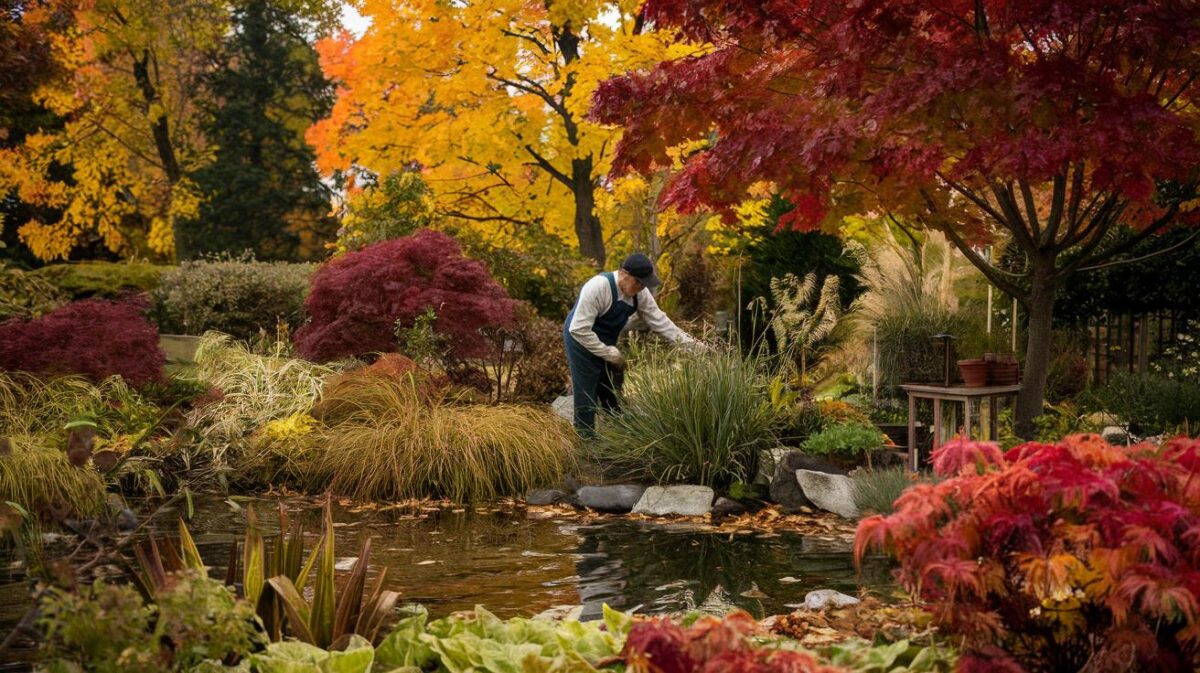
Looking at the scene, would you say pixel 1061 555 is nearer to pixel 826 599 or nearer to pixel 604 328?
pixel 826 599

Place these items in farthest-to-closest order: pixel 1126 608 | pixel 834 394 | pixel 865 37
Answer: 1. pixel 834 394
2. pixel 865 37
3. pixel 1126 608

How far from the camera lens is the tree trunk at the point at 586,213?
14219mm

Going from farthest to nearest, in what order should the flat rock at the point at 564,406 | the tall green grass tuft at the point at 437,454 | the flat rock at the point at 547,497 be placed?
the flat rock at the point at 564,406, the tall green grass tuft at the point at 437,454, the flat rock at the point at 547,497

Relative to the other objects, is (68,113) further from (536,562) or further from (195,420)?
(536,562)

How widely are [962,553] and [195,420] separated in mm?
7153

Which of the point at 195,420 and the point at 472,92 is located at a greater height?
the point at 472,92

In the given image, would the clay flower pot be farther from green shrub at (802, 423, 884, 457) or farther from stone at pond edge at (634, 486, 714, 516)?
stone at pond edge at (634, 486, 714, 516)

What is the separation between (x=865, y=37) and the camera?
573 cm

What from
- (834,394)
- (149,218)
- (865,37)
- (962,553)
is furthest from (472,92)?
(149,218)

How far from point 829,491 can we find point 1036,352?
60.9 inches

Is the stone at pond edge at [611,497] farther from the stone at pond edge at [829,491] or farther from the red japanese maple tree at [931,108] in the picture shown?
the red japanese maple tree at [931,108]

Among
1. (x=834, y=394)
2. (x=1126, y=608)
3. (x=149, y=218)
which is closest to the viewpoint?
(x=1126, y=608)

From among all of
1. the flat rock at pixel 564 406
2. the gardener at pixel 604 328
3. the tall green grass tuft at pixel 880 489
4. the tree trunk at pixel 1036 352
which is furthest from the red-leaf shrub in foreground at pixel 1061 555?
the flat rock at pixel 564 406

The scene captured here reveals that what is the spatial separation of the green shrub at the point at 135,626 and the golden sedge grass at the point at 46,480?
4.10 meters
